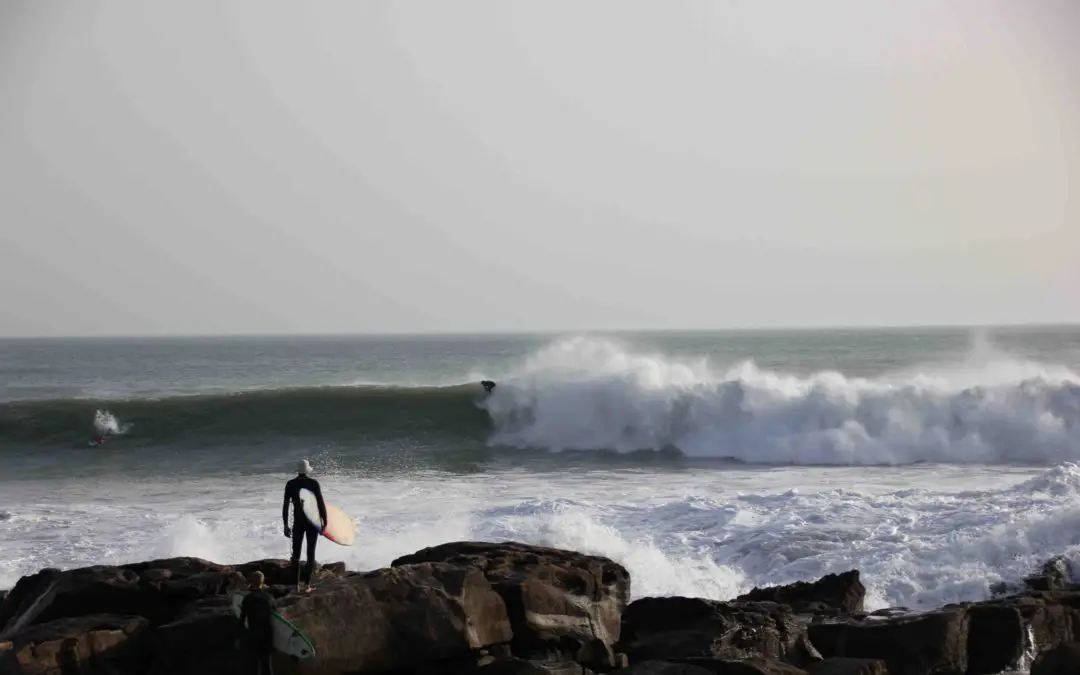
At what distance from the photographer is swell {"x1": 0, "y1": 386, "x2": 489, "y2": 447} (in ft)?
86.3

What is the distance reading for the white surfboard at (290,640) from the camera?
621 centimetres

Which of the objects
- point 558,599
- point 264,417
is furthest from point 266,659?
point 264,417

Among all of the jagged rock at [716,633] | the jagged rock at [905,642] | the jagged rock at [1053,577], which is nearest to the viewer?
the jagged rock at [716,633]

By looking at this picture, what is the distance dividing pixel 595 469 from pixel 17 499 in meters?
10.4

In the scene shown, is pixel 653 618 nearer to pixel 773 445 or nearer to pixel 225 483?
pixel 225 483

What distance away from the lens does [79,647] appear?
21.4 ft

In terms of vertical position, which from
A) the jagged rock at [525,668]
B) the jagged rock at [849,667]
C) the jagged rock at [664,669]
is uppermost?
the jagged rock at [525,668]

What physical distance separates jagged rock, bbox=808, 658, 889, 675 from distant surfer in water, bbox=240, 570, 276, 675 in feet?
11.3

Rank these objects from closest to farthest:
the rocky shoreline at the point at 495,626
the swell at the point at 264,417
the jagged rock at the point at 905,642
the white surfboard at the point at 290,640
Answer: the white surfboard at the point at 290,640 < the rocky shoreline at the point at 495,626 < the jagged rock at the point at 905,642 < the swell at the point at 264,417

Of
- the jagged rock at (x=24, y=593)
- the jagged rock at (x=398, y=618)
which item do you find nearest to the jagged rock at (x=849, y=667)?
the jagged rock at (x=398, y=618)

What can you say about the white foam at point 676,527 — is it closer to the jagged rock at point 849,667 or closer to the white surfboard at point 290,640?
the jagged rock at point 849,667

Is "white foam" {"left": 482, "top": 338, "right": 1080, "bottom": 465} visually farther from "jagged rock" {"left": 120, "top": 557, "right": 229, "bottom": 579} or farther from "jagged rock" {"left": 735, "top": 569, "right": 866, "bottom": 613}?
"jagged rock" {"left": 120, "top": 557, "right": 229, "bottom": 579}

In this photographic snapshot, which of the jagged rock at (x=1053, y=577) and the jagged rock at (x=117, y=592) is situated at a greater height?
the jagged rock at (x=117, y=592)

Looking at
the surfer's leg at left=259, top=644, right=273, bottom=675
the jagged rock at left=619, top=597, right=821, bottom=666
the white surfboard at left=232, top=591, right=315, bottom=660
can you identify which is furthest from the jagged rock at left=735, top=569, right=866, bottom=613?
the surfer's leg at left=259, top=644, right=273, bottom=675
